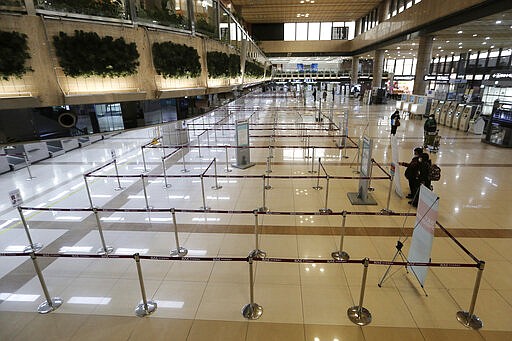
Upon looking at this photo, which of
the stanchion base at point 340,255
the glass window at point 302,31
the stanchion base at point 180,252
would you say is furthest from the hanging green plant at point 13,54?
the glass window at point 302,31

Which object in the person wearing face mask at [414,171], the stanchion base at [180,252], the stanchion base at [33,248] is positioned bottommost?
the stanchion base at [33,248]

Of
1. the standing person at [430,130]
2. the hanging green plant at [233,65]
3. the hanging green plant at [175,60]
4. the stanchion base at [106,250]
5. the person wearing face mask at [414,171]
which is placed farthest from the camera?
the hanging green plant at [233,65]

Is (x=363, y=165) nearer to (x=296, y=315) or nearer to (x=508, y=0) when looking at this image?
(x=296, y=315)

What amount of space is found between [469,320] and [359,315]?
4.97 ft

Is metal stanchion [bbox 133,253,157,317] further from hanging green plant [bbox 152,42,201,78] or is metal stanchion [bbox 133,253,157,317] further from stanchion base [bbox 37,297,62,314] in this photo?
hanging green plant [bbox 152,42,201,78]

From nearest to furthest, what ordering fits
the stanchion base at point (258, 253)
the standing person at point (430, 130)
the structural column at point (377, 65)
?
the stanchion base at point (258, 253)
the standing person at point (430, 130)
the structural column at point (377, 65)

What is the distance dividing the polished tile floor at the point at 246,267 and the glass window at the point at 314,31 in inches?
1568

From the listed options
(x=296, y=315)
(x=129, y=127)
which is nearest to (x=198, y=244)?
(x=296, y=315)

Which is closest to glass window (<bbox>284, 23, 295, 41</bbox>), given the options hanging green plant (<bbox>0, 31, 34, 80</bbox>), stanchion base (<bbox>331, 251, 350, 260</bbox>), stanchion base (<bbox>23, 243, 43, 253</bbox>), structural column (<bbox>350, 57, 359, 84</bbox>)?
structural column (<bbox>350, 57, 359, 84</bbox>)

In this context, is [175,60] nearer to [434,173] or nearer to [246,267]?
[246,267]

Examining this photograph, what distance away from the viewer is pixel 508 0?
10.3 m

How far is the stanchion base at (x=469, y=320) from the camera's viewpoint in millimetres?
3840

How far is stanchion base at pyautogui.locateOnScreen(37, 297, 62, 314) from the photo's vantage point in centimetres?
424

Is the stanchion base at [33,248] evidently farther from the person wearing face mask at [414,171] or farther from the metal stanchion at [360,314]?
the person wearing face mask at [414,171]
